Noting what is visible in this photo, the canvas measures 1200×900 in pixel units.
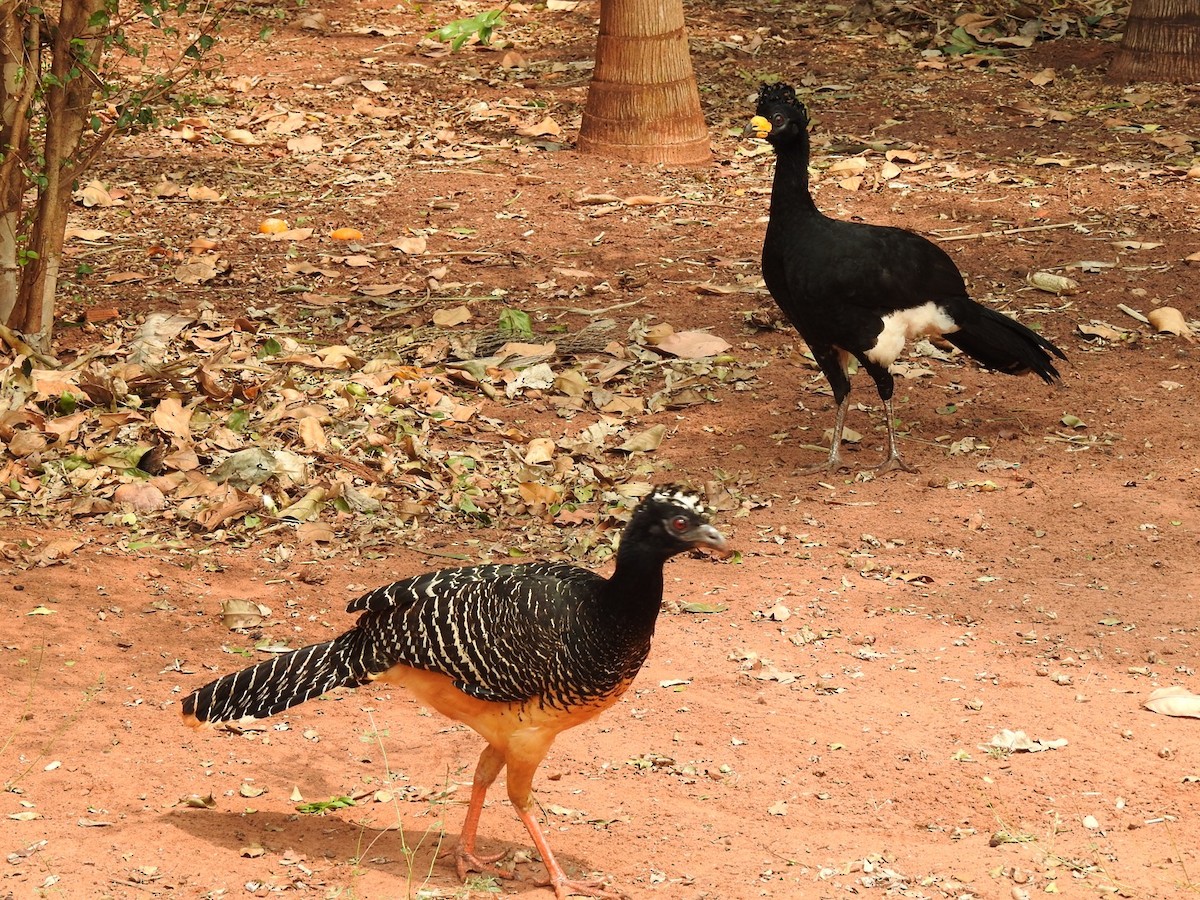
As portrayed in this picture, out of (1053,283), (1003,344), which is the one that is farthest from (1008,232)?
(1003,344)

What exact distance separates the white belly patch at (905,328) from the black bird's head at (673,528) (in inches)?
121

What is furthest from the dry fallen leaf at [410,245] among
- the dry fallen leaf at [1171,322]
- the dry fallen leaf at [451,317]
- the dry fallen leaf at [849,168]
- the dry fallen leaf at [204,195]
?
the dry fallen leaf at [1171,322]

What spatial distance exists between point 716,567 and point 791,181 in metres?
2.05

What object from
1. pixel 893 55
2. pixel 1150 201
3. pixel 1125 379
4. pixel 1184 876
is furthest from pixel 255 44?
pixel 1184 876

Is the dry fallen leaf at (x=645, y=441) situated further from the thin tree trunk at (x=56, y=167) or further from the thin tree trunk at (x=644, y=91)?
the thin tree trunk at (x=644, y=91)

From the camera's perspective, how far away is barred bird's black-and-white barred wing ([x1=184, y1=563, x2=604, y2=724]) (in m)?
4.08

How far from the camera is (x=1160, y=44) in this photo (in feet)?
39.2

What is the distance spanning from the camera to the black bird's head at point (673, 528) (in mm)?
3988

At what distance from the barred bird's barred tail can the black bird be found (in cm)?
326

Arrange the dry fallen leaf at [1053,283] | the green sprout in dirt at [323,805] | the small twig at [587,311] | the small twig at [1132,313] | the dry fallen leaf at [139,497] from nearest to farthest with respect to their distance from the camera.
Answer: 1. the green sprout in dirt at [323,805]
2. the dry fallen leaf at [139,497]
3. the small twig at [1132,313]
4. the small twig at [587,311]
5. the dry fallen leaf at [1053,283]

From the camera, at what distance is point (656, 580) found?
158 inches

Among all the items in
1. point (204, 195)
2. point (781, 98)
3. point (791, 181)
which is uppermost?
point (781, 98)

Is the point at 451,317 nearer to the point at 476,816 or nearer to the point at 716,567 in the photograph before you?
the point at 716,567

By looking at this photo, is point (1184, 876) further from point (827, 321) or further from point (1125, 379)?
point (1125, 379)
